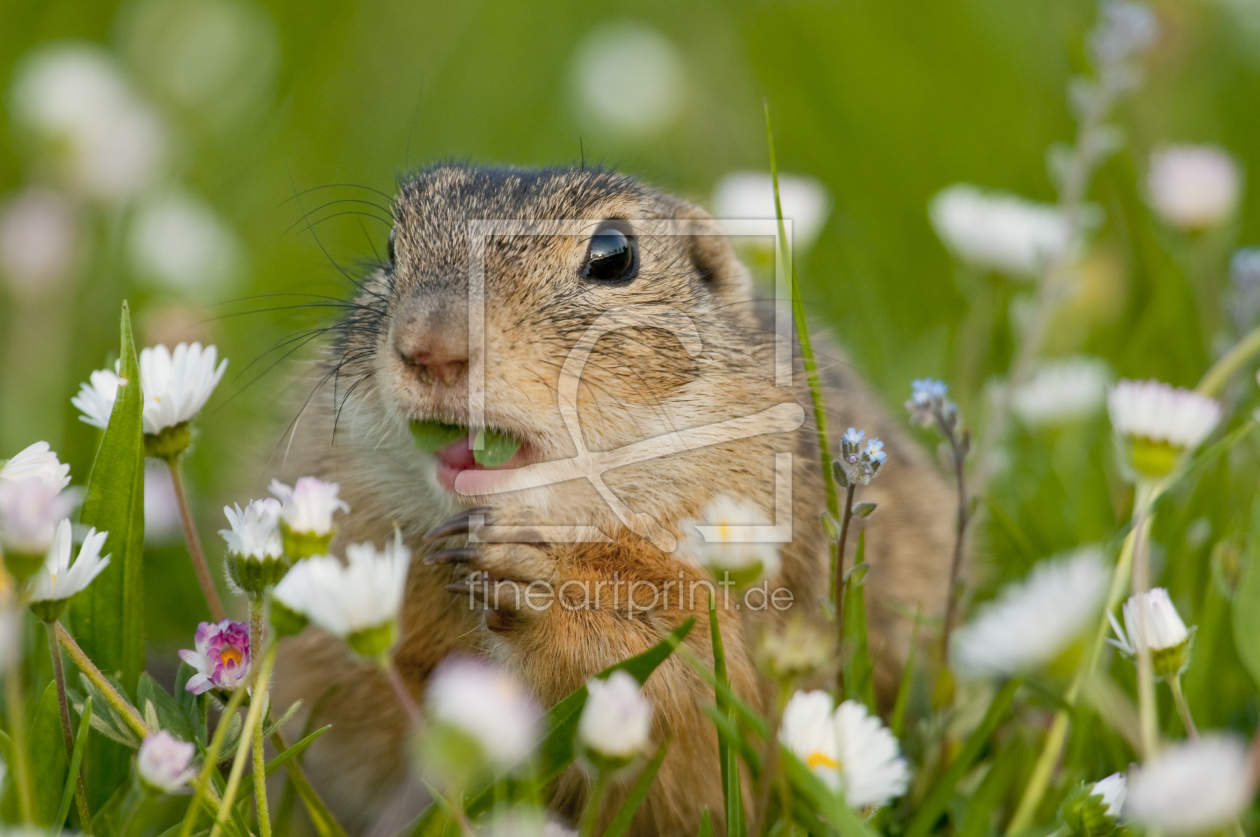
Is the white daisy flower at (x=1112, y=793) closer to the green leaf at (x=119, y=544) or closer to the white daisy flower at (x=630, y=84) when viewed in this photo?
the green leaf at (x=119, y=544)

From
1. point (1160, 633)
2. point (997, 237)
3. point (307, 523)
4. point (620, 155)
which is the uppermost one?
point (620, 155)

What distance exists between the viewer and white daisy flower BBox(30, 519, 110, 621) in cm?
202

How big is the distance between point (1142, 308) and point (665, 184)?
2301 mm

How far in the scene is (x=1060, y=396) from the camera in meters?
4.32

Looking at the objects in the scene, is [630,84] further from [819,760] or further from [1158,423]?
[819,760]

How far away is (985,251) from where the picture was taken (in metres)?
4.26

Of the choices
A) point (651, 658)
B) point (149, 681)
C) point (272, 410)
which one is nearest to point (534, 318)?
point (651, 658)

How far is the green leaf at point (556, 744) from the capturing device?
226cm

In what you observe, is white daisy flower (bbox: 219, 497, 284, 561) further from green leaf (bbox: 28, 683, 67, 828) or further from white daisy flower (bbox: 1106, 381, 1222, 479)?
white daisy flower (bbox: 1106, 381, 1222, 479)

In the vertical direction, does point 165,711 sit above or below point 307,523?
below

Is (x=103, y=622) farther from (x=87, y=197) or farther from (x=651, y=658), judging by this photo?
(x=87, y=197)

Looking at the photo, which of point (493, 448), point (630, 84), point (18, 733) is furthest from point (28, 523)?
point (630, 84)

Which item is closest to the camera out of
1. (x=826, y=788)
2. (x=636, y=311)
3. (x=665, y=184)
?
(x=826, y=788)

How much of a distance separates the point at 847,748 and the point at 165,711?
4.38ft
